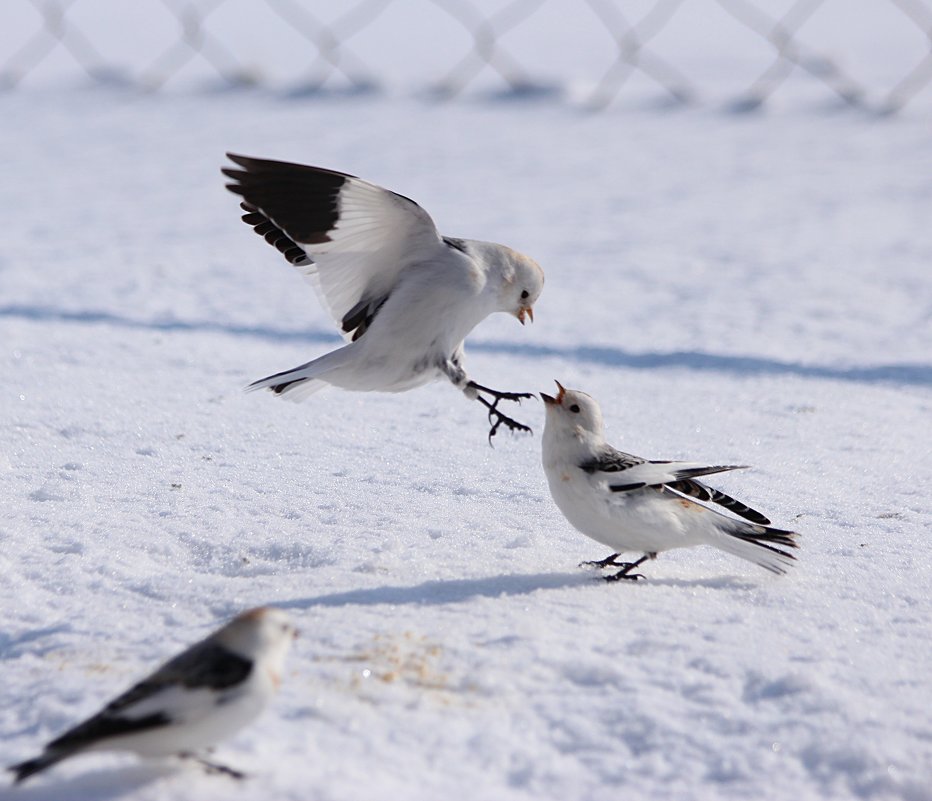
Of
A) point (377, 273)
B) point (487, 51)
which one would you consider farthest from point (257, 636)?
point (487, 51)

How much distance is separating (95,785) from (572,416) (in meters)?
1.52

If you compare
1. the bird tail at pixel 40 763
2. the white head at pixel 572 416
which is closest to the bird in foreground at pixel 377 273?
the white head at pixel 572 416

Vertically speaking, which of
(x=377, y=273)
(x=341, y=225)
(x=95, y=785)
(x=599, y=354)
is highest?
(x=341, y=225)

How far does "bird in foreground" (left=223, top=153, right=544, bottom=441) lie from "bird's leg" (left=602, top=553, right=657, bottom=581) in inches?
20.7

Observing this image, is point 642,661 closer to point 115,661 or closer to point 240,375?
point 115,661

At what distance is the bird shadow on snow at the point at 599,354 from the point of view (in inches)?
204

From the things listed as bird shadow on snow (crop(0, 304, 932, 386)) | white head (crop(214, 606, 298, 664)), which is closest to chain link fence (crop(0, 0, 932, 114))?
bird shadow on snow (crop(0, 304, 932, 386))

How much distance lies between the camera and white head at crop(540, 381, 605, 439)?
3.14 meters

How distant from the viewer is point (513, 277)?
3668mm

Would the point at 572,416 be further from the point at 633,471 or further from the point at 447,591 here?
the point at 447,591

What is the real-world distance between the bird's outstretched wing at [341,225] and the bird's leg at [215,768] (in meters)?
1.60

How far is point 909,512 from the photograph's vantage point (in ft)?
11.9

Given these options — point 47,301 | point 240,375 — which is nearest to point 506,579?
point 240,375

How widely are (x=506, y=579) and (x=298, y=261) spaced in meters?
1.18
